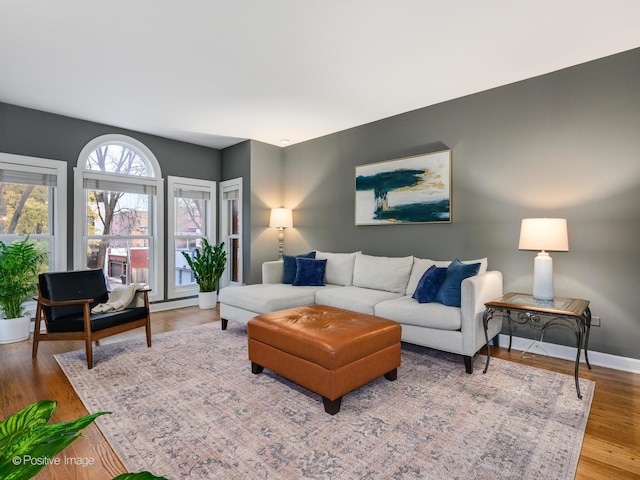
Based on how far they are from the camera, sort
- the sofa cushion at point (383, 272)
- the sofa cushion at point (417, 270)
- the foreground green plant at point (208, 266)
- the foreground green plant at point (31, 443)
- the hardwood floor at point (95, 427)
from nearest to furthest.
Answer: the foreground green plant at point (31, 443) < the hardwood floor at point (95, 427) < the sofa cushion at point (417, 270) < the sofa cushion at point (383, 272) < the foreground green plant at point (208, 266)

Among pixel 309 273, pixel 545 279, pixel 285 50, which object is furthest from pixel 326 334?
pixel 285 50

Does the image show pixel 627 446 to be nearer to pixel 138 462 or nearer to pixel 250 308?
pixel 138 462

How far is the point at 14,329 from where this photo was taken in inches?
143

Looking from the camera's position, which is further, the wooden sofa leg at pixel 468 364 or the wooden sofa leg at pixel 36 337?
the wooden sofa leg at pixel 36 337

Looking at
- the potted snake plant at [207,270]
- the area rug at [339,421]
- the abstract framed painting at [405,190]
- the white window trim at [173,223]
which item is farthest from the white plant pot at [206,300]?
the abstract framed painting at [405,190]

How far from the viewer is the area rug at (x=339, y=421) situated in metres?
1.72

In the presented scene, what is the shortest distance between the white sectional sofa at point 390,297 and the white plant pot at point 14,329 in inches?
80.3

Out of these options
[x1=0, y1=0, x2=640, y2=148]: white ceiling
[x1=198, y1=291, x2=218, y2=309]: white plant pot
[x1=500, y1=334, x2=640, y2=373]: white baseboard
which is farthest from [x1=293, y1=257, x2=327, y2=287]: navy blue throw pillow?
[x1=500, y1=334, x2=640, y2=373]: white baseboard

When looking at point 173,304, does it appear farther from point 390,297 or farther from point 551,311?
point 551,311

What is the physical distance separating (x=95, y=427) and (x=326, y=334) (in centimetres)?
148

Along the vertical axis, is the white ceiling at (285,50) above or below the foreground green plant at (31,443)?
above

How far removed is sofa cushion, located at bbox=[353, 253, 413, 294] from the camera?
3876mm

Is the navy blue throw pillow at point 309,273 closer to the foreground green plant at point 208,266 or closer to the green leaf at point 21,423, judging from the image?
the foreground green plant at point 208,266

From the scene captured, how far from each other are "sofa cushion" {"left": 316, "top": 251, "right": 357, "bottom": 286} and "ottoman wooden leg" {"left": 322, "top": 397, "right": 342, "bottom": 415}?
7.30 ft
